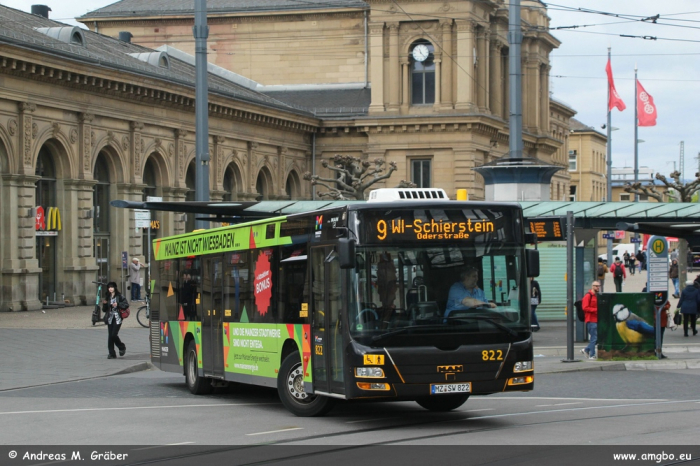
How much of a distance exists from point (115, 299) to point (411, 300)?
1230cm

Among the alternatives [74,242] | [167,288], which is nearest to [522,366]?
[167,288]

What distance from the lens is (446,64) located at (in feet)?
213

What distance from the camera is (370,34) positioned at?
66.1m

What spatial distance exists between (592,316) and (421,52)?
43.1 metres

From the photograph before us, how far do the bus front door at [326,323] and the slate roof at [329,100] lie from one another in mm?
52372

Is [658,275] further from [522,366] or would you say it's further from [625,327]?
[522,366]

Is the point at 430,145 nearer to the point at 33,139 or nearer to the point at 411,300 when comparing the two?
the point at 33,139

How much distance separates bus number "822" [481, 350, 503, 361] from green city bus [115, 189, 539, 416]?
0.04 feet

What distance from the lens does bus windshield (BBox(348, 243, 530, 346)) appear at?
1359 cm

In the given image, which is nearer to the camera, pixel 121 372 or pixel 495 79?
pixel 121 372

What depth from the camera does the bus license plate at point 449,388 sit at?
13547 mm

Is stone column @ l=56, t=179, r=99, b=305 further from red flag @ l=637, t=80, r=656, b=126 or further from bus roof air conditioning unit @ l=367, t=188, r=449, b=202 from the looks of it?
bus roof air conditioning unit @ l=367, t=188, r=449, b=202

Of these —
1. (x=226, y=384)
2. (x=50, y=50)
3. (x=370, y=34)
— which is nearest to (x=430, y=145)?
(x=370, y=34)
